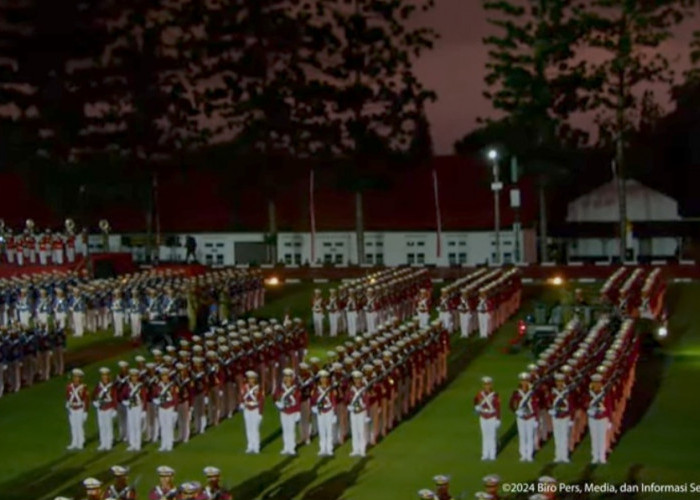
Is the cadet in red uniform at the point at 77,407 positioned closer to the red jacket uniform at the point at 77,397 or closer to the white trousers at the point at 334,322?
the red jacket uniform at the point at 77,397

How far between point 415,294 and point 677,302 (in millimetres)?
9243

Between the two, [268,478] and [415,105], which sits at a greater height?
[415,105]

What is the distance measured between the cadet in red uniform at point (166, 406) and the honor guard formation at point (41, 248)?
23.2 m

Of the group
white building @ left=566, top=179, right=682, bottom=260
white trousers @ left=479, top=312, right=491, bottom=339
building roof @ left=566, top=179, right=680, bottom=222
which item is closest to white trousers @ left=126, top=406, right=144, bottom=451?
white trousers @ left=479, top=312, right=491, bottom=339

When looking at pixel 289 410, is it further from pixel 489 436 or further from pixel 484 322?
pixel 484 322

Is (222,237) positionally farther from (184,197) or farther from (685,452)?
(685,452)

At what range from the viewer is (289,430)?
22969 millimetres

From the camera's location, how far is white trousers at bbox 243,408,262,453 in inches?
916

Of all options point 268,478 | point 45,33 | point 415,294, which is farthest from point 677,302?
point 45,33

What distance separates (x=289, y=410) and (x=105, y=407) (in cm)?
308

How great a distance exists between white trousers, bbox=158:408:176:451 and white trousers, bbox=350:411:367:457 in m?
2.99

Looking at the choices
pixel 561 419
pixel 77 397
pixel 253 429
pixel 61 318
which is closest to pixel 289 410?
pixel 253 429

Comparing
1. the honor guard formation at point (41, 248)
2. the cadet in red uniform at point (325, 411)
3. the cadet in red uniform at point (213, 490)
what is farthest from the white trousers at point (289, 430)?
the honor guard formation at point (41, 248)

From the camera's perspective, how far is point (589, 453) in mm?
22781
